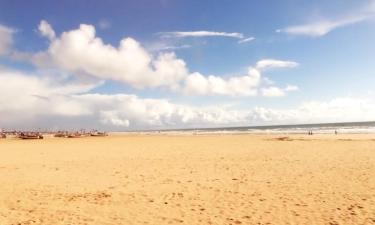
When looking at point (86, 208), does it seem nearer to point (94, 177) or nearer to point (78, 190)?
point (78, 190)

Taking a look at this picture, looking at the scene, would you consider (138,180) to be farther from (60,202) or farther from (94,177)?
(60,202)

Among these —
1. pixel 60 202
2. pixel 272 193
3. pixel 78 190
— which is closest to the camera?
pixel 60 202

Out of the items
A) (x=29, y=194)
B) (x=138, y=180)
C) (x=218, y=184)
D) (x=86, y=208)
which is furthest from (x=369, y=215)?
(x=29, y=194)

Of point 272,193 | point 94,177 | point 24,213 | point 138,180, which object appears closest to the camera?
point 24,213

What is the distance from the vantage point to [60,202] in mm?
11984

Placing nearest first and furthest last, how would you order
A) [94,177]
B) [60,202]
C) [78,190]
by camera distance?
[60,202]
[78,190]
[94,177]

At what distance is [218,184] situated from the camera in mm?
14773

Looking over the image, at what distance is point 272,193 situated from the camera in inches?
508

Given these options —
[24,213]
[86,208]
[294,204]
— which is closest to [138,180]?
[86,208]

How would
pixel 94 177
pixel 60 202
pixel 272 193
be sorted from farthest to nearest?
1. pixel 94 177
2. pixel 272 193
3. pixel 60 202

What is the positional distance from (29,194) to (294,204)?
9.65 meters

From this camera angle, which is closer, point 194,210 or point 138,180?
point 194,210

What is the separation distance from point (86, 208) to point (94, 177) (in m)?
5.95

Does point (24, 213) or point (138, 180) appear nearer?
point (24, 213)
